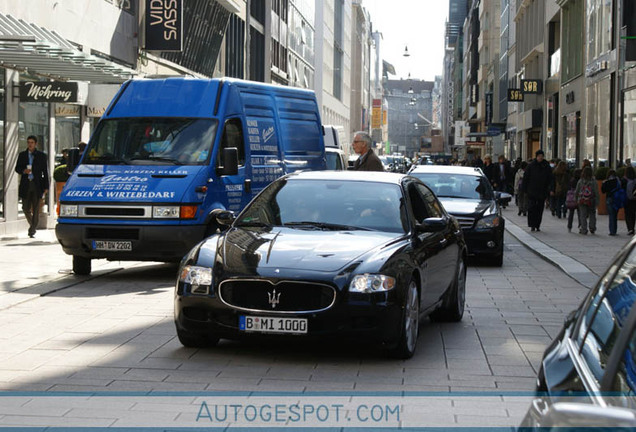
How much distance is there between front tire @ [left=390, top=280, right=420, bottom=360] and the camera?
7453mm

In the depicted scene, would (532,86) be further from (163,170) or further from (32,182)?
(163,170)

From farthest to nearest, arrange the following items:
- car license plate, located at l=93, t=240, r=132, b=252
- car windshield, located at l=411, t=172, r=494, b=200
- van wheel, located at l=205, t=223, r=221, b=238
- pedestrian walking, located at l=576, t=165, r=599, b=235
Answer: pedestrian walking, located at l=576, t=165, r=599, b=235
car windshield, located at l=411, t=172, r=494, b=200
van wheel, located at l=205, t=223, r=221, b=238
car license plate, located at l=93, t=240, r=132, b=252

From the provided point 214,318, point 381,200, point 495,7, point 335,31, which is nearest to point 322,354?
point 214,318

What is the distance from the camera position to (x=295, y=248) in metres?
7.73

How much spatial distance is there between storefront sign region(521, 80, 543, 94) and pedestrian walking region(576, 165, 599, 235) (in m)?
29.4

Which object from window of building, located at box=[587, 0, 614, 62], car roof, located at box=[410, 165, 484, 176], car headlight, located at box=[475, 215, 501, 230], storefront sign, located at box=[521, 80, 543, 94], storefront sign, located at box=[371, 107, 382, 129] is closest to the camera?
car headlight, located at box=[475, 215, 501, 230]

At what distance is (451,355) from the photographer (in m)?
7.88

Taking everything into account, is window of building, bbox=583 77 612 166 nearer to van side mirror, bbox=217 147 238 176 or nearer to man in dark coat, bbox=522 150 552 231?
man in dark coat, bbox=522 150 552 231

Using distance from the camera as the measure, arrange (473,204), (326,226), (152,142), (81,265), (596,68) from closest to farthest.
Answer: (326,226)
(81,265)
(152,142)
(473,204)
(596,68)

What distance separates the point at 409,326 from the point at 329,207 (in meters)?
1.59

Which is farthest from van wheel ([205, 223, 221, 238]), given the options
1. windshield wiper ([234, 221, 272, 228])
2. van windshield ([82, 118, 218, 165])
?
windshield wiper ([234, 221, 272, 228])

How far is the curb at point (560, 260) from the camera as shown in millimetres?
13855

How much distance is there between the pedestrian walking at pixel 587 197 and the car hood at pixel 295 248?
15320 mm

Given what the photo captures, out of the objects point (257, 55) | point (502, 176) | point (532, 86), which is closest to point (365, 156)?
point (502, 176)
